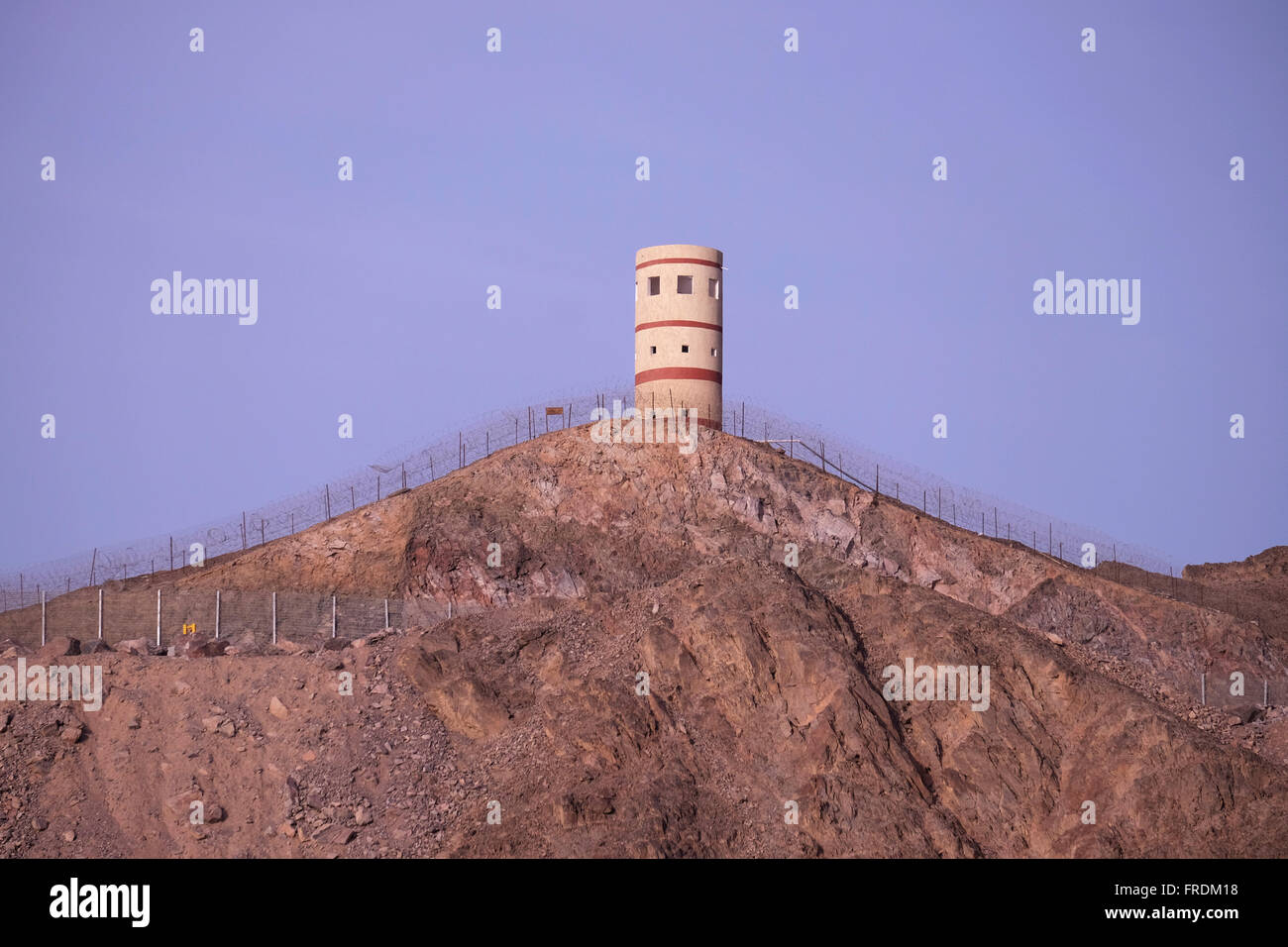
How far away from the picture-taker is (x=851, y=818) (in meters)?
40.2

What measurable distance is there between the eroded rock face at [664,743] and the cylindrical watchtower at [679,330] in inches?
644

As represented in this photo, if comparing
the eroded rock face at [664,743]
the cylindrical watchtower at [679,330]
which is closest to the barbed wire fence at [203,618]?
the eroded rock face at [664,743]

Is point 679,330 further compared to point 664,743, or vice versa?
point 679,330

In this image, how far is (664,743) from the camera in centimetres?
4259

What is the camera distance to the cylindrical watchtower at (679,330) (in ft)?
215

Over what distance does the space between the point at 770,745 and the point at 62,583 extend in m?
31.6

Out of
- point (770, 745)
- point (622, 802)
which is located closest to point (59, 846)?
point (622, 802)

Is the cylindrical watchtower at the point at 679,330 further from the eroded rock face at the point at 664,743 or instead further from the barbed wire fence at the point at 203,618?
the barbed wire fence at the point at 203,618

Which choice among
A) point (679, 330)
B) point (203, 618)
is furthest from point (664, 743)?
point (679, 330)

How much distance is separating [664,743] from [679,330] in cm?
2652

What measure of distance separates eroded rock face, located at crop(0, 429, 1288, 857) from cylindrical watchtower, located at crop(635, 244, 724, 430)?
1636 cm

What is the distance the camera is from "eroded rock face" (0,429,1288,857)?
40.1m

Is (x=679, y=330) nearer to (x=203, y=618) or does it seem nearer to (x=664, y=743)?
(x=203, y=618)

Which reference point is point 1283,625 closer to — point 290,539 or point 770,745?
point 770,745
